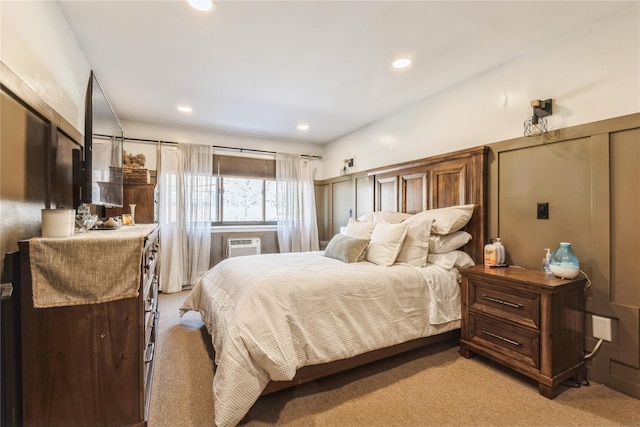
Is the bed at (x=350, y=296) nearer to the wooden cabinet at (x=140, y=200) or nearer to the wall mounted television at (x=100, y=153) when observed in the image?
the wall mounted television at (x=100, y=153)

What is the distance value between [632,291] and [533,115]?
4.64 feet

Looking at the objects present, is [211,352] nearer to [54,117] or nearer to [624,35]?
[54,117]

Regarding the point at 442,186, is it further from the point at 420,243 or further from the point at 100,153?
the point at 100,153

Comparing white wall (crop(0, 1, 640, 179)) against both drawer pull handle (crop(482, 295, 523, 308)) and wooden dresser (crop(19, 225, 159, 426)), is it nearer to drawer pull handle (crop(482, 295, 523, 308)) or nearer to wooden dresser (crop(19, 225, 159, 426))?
wooden dresser (crop(19, 225, 159, 426))

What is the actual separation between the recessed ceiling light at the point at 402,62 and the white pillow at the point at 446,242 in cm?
159

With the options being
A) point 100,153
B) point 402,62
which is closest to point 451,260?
point 402,62

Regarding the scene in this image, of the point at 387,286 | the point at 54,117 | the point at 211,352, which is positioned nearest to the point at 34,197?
the point at 54,117

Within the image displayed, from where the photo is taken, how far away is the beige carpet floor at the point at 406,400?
1604mm

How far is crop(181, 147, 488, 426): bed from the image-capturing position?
1.63 metres

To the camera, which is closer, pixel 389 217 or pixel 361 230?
pixel 361 230

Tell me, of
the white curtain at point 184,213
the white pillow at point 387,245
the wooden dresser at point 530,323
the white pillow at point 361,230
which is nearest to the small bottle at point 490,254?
the wooden dresser at point 530,323

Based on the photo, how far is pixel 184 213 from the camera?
14.0 ft

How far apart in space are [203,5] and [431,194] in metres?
2.64

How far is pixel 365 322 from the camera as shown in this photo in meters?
2.05
